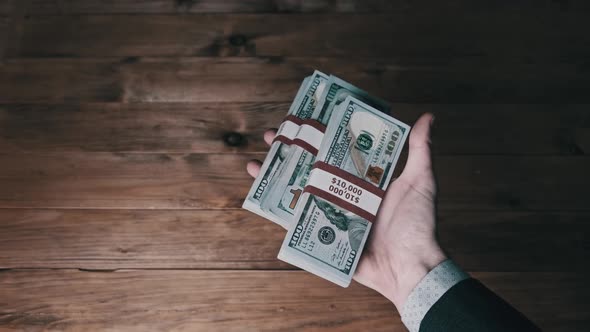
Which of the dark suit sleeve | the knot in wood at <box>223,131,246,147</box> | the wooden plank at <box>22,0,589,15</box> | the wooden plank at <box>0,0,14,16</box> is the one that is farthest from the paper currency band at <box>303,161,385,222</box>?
the wooden plank at <box>0,0,14,16</box>

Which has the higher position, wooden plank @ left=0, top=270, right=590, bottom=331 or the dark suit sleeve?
the dark suit sleeve

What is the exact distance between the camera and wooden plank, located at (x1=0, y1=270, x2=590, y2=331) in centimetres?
126

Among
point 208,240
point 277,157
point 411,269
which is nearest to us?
point 411,269

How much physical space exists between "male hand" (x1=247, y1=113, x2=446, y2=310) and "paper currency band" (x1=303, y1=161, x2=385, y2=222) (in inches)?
1.3

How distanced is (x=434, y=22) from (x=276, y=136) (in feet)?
2.50

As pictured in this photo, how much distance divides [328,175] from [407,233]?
8.9 inches

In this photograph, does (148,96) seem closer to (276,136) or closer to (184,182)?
(184,182)

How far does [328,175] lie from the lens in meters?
1.10

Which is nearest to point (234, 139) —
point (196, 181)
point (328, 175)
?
point (196, 181)

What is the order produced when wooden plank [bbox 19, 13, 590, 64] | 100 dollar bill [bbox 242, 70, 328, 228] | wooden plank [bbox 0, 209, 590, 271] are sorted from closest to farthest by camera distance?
100 dollar bill [bbox 242, 70, 328, 228] → wooden plank [bbox 0, 209, 590, 271] → wooden plank [bbox 19, 13, 590, 64]

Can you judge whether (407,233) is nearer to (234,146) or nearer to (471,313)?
(471,313)

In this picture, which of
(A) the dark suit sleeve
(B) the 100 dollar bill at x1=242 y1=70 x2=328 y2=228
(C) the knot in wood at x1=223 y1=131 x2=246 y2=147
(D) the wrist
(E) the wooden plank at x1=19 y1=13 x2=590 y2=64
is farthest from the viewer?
(E) the wooden plank at x1=19 y1=13 x2=590 y2=64

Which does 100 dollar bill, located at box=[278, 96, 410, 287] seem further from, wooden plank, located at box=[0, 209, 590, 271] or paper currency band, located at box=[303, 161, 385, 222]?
wooden plank, located at box=[0, 209, 590, 271]

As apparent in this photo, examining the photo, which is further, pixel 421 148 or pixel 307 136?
pixel 307 136
